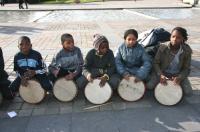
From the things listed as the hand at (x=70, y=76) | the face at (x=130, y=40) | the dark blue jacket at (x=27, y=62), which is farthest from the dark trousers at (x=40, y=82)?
the face at (x=130, y=40)

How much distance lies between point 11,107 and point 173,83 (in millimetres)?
2621

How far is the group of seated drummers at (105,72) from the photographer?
17.5 feet

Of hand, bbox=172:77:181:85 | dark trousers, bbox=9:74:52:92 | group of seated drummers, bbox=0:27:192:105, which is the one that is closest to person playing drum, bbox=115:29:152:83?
group of seated drummers, bbox=0:27:192:105

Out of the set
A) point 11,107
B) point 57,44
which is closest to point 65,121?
point 11,107

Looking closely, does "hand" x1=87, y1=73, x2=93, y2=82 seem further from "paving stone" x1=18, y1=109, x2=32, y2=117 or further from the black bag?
the black bag

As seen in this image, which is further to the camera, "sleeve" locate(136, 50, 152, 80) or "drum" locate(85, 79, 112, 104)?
"sleeve" locate(136, 50, 152, 80)

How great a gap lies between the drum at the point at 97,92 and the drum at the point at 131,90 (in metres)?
0.22

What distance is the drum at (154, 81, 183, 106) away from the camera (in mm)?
5227

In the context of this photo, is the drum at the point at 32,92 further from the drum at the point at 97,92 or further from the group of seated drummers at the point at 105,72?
the drum at the point at 97,92

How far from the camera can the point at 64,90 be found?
5430 millimetres

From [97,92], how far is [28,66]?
1.29 meters

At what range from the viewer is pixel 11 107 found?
5.40m

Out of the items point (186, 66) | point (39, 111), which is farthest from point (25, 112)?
point (186, 66)

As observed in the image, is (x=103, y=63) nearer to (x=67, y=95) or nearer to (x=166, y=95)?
(x=67, y=95)
